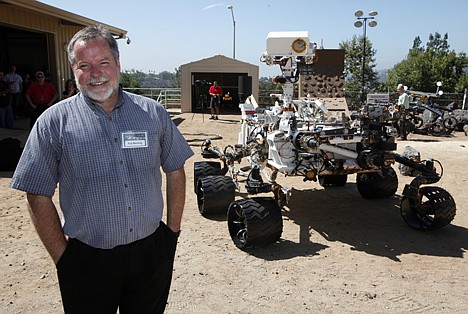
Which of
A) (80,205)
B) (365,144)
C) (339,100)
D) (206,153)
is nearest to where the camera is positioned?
(80,205)

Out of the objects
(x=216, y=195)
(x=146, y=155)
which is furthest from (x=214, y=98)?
(x=146, y=155)

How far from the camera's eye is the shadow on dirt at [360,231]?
16.4 feet

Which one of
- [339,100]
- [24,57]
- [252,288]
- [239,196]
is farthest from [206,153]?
[24,57]

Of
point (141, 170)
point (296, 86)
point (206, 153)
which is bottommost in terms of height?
point (206, 153)

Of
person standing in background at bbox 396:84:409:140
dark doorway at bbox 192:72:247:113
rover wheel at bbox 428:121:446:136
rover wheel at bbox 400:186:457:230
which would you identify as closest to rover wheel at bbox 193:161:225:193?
rover wheel at bbox 400:186:457:230

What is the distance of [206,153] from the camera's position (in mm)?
8047

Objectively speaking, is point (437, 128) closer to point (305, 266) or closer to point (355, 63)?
point (305, 266)

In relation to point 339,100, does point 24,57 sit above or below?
above

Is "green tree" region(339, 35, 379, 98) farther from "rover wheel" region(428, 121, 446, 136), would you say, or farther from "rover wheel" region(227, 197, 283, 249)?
"rover wheel" region(227, 197, 283, 249)

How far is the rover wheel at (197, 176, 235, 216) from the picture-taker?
602 centimetres

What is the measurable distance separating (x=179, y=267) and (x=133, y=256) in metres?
2.31

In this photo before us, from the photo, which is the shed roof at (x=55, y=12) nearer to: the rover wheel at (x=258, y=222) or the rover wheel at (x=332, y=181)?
the rover wheel at (x=332, y=181)

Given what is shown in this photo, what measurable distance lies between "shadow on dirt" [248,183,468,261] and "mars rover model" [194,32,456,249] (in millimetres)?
205

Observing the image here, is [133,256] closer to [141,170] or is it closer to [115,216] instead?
[115,216]
